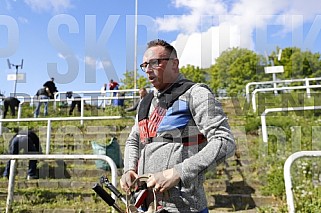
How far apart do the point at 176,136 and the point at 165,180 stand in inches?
10.9

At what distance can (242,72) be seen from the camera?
33.3 meters

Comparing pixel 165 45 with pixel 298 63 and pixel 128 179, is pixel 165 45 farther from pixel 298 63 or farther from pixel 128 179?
pixel 298 63

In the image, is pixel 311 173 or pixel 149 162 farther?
pixel 311 173

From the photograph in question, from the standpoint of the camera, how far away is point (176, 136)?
1.83 metres

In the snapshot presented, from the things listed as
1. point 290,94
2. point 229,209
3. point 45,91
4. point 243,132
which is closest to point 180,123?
point 229,209

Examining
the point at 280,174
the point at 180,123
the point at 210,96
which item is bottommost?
the point at 280,174

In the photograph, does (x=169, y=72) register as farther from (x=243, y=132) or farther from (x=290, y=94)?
(x=290, y=94)

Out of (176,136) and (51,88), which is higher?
(51,88)

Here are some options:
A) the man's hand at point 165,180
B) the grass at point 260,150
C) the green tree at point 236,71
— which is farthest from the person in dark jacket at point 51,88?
the green tree at point 236,71

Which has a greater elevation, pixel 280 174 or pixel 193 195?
pixel 193 195

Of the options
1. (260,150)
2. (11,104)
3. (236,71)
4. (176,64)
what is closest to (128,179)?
(176,64)

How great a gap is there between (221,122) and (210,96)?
149 millimetres

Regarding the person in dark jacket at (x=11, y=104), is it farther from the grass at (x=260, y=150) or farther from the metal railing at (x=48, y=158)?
the metal railing at (x=48, y=158)

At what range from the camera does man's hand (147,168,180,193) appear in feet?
5.35
